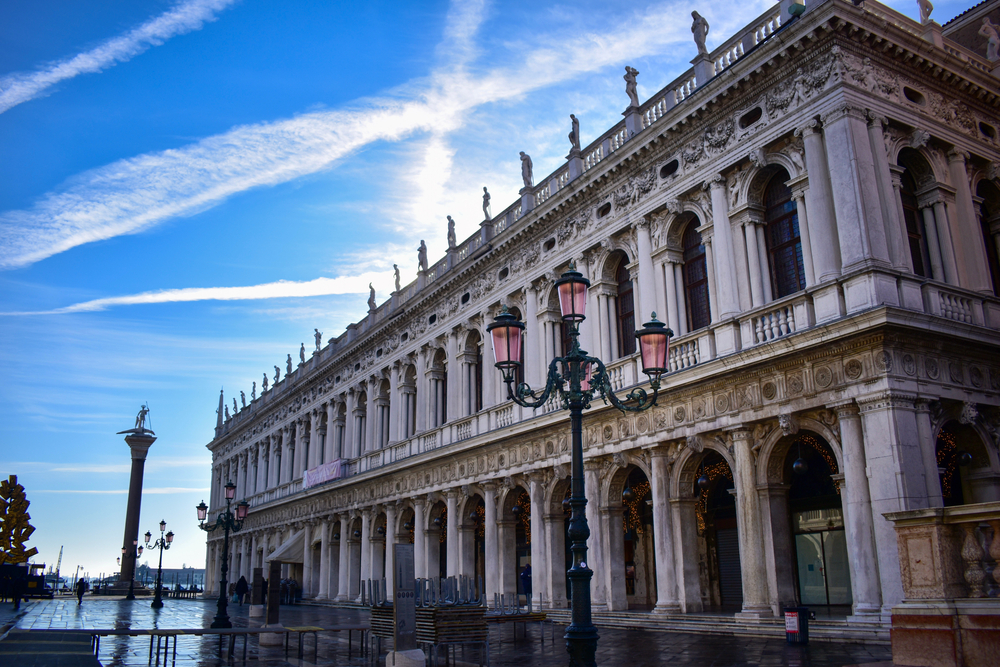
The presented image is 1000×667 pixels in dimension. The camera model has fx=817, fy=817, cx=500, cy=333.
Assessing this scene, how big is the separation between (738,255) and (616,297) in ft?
16.2

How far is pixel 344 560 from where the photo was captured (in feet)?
117

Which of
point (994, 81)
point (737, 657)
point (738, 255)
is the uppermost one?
point (994, 81)

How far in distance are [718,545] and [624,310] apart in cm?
644

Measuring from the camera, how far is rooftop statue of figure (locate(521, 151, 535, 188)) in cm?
2616

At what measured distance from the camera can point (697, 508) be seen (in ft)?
63.4

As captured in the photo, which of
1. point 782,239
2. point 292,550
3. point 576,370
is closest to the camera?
point 576,370

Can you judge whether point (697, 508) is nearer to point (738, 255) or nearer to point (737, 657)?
point (738, 255)

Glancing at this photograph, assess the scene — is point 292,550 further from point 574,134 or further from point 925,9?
point 925,9

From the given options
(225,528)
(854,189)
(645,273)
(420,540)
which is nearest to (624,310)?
(645,273)

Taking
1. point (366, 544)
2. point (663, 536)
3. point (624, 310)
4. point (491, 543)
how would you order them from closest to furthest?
point (663, 536)
point (624, 310)
point (491, 543)
point (366, 544)

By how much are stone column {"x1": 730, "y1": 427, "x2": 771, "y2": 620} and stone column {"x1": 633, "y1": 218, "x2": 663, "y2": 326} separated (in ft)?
14.5

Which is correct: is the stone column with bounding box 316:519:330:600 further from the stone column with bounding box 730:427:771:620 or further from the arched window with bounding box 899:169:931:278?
the arched window with bounding box 899:169:931:278

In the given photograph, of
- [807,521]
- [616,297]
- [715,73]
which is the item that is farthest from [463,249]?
[807,521]

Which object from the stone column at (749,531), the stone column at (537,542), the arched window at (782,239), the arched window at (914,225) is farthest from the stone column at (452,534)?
the arched window at (914,225)
